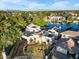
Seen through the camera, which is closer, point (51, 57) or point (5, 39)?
point (51, 57)

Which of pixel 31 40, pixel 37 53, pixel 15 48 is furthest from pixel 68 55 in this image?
pixel 31 40

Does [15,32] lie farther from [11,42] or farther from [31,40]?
[31,40]

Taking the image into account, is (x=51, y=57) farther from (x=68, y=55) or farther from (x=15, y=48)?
(x=15, y=48)

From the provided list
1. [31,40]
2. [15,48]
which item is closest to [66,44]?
[15,48]

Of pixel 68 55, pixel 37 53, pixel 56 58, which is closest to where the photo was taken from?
pixel 56 58

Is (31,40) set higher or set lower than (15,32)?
lower

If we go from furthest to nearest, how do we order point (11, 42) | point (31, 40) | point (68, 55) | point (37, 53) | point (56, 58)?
point (31, 40)
point (11, 42)
point (37, 53)
point (68, 55)
point (56, 58)

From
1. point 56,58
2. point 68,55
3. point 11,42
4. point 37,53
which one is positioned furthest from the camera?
point 11,42

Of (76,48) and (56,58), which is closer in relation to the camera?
(56,58)

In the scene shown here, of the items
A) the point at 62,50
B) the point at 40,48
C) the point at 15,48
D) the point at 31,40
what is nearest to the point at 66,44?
the point at 62,50
